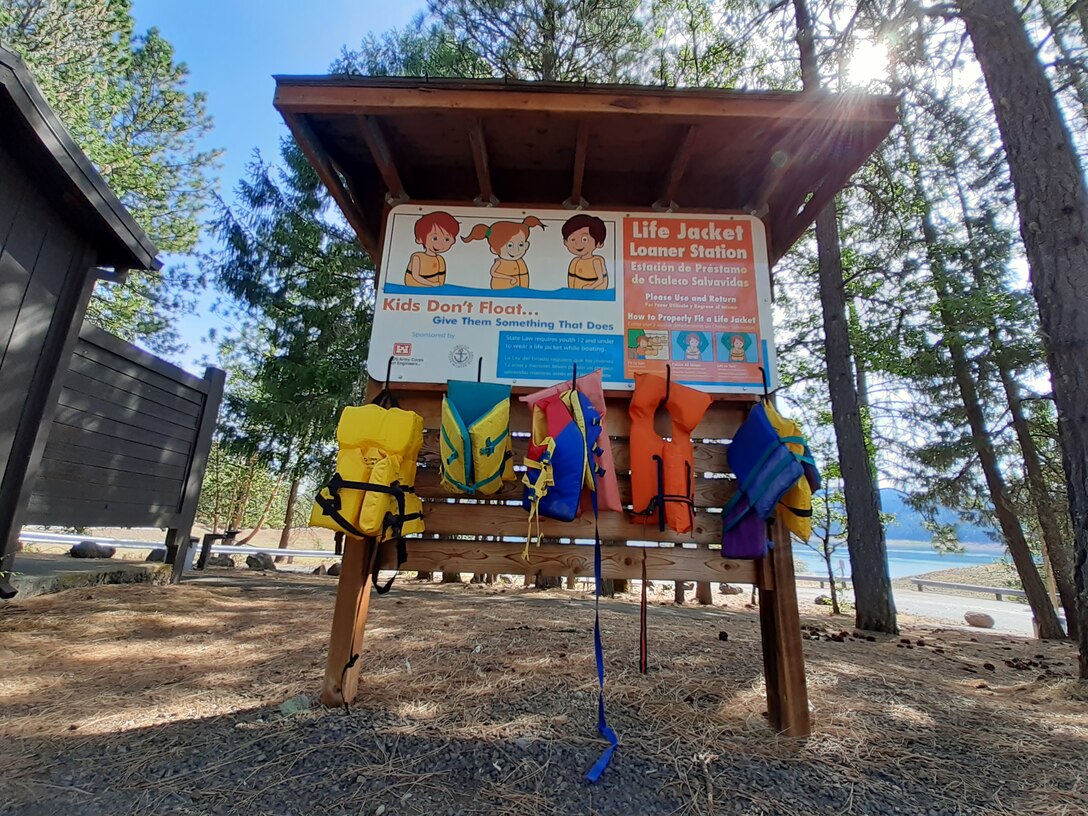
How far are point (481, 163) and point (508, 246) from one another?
47 centimetres

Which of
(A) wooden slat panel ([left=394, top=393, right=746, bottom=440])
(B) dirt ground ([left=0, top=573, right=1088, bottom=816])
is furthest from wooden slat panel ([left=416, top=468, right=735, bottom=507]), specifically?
(B) dirt ground ([left=0, top=573, right=1088, bottom=816])

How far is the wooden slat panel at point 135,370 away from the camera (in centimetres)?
474

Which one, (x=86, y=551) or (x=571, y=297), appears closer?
(x=571, y=297)

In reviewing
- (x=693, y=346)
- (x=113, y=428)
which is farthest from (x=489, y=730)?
Result: (x=113, y=428)

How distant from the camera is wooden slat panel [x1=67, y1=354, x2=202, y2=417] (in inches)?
184

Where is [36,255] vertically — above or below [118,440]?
above

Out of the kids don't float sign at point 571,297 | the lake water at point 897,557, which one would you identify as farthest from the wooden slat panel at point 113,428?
the lake water at point 897,557

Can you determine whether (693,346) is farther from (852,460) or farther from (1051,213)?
(852,460)

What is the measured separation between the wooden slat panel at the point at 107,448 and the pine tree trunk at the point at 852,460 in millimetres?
8695

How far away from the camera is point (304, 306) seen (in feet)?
31.0

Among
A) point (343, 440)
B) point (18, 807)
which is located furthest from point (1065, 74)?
point (18, 807)

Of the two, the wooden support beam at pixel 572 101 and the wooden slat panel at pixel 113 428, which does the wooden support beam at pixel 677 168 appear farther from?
the wooden slat panel at pixel 113 428

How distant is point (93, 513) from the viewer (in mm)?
4859

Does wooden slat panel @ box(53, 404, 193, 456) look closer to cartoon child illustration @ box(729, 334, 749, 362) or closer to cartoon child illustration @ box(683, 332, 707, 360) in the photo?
cartoon child illustration @ box(683, 332, 707, 360)
